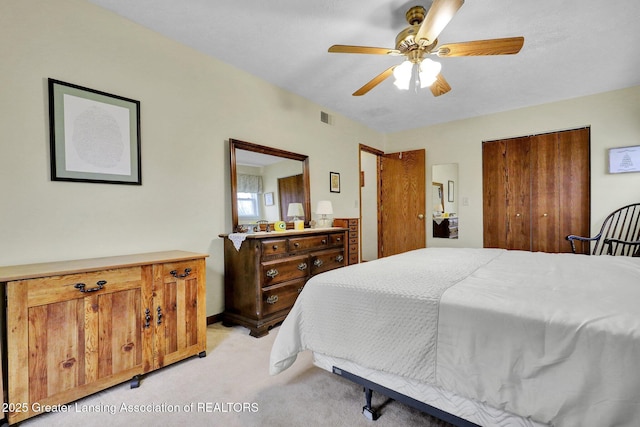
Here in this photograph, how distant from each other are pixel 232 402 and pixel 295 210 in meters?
2.20

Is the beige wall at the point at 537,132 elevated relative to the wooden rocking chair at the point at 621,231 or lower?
elevated

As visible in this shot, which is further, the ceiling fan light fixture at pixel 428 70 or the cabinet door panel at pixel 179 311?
the ceiling fan light fixture at pixel 428 70

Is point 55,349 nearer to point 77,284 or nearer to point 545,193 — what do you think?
point 77,284

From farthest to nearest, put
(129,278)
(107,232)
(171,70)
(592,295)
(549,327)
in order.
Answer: (171,70), (107,232), (129,278), (592,295), (549,327)

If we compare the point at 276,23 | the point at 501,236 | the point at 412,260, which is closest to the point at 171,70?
the point at 276,23

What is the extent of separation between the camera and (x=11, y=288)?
1.39m

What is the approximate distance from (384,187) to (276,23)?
3.60 meters

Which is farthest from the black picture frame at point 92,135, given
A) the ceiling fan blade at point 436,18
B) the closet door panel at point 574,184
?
the closet door panel at point 574,184

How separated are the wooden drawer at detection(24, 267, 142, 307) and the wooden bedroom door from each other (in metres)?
4.20

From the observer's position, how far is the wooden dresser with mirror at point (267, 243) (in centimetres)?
256

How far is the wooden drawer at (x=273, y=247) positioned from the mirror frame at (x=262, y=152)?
470mm

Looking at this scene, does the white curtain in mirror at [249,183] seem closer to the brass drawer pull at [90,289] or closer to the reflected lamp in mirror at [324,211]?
the reflected lamp in mirror at [324,211]

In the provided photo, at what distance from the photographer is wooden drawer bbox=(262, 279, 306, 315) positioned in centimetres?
257

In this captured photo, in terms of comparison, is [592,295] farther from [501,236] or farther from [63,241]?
[501,236]
